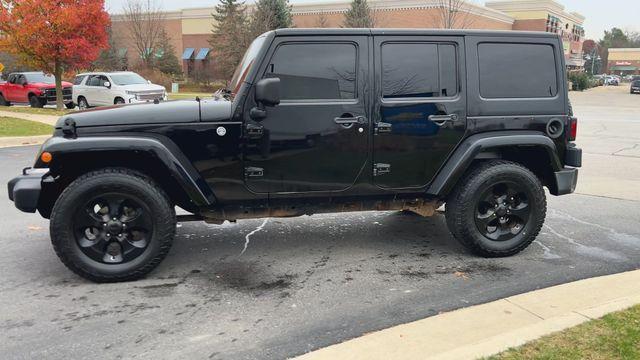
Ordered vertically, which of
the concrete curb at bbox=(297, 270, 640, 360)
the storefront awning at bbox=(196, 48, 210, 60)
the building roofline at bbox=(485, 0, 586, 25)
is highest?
the building roofline at bbox=(485, 0, 586, 25)

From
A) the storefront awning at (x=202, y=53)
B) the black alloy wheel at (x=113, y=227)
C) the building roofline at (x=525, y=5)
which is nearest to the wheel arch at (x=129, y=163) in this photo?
the black alloy wheel at (x=113, y=227)

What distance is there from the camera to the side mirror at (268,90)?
4086mm

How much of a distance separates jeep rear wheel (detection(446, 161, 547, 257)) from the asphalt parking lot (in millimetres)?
191

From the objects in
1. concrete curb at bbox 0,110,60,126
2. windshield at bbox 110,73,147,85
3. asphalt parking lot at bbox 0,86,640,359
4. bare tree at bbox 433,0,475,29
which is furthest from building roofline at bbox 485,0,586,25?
asphalt parking lot at bbox 0,86,640,359

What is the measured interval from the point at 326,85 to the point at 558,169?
2.30m

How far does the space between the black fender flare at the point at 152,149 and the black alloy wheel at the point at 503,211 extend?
97.1 inches

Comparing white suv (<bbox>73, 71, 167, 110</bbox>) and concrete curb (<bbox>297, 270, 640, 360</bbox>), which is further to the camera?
white suv (<bbox>73, 71, 167, 110</bbox>)

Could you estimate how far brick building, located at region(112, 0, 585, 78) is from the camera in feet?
172

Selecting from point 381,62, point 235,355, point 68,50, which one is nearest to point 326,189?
point 381,62

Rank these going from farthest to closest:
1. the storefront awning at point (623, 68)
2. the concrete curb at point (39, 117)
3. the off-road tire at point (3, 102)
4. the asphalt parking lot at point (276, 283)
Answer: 1. the storefront awning at point (623, 68)
2. the off-road tire at point (3, 102)
3. the concrete curb at point (39, 117)
4. the asphalt parking lot at point (276, 283)

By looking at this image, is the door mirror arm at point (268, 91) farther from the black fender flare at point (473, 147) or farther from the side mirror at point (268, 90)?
the black fender flare at point (473, 147)

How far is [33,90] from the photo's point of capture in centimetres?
2425

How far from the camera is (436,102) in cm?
459

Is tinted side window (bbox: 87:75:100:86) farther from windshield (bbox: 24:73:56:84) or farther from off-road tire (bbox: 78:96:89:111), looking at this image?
windshield (bbox: 24:73:56:84)
